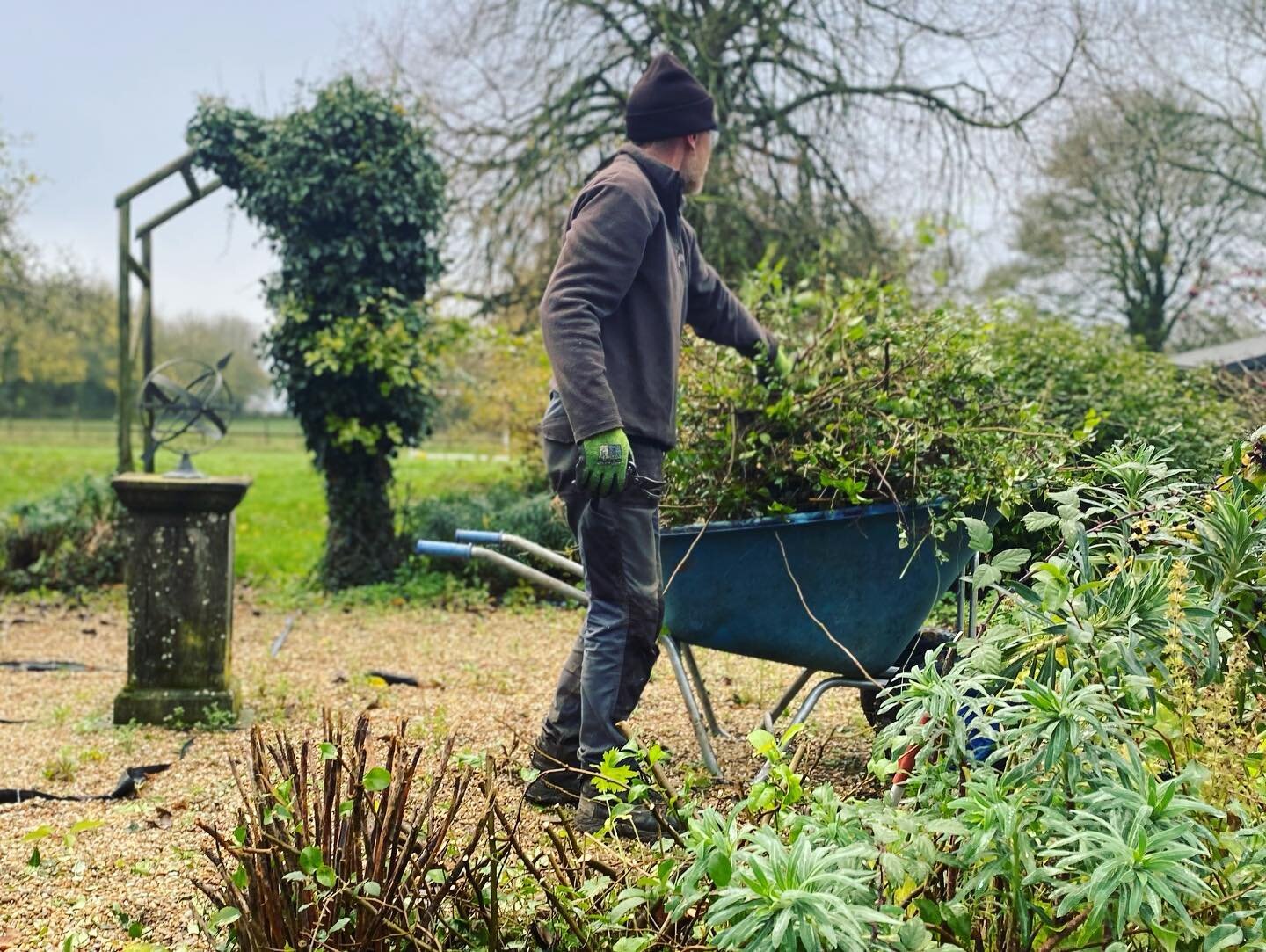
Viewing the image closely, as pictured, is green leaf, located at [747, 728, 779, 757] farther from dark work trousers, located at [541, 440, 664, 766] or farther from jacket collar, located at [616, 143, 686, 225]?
jacket collar, located at [616, 143, 686, 225]

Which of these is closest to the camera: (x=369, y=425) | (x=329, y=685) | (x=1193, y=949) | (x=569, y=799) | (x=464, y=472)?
(x=1193, y=949)

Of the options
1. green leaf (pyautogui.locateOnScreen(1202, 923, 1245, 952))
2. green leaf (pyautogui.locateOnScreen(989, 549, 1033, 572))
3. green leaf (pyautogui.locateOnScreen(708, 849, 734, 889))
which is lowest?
green leaf (pyautogui.locateOnScreen(1202, 923, 1245, 952))

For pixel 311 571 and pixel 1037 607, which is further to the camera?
pixel 311 571

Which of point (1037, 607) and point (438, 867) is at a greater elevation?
point (1037, 607)

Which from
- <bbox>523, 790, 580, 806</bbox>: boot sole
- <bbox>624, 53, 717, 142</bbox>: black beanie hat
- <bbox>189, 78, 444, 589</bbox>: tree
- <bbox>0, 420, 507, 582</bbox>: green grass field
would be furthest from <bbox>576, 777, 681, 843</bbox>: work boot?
<bbox>189, 78, 444, 589</bbox>: tree

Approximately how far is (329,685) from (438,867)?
3034mm

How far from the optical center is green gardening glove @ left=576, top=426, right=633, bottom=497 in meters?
A: 2.43

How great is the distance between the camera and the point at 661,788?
1681 millimetres

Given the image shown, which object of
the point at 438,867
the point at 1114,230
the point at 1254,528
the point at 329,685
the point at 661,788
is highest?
the point at 1114,230

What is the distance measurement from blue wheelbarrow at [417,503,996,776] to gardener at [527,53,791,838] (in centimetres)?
17

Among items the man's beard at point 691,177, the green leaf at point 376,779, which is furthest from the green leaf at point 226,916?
the man's beard at point 691,177

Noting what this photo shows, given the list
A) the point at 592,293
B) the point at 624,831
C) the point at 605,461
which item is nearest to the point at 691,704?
the point at 624,831

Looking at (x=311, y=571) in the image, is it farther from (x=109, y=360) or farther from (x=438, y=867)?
(x=109, y=360)

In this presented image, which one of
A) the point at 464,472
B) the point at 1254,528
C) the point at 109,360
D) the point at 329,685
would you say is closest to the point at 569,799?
the point at 1254,528
